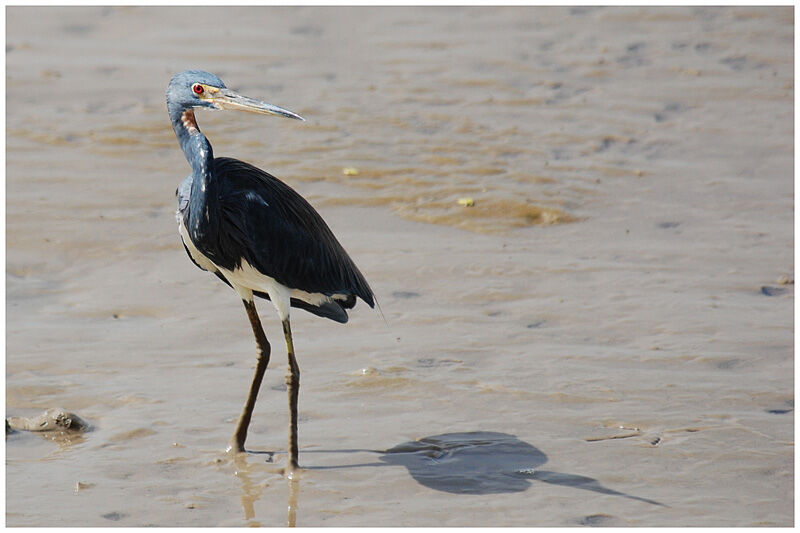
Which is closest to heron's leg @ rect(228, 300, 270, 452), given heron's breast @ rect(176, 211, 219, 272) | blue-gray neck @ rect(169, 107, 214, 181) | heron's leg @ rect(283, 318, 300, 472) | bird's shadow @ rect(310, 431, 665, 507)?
heron's leg @ rect(283, 318, 300, 472)

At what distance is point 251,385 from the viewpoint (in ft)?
16.9

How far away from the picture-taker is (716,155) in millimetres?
8953

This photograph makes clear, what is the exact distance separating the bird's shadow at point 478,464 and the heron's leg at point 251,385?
47 centimetres

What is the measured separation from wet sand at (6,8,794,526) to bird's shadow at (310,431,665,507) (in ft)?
0.04

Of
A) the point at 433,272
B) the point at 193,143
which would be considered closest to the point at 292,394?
the point at 193,143

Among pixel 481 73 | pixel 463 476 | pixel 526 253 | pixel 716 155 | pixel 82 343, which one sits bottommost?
pixel 463 476

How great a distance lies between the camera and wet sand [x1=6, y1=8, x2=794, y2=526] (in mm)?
4852

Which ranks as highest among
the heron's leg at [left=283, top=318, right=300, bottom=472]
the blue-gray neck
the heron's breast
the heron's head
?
the heron's head

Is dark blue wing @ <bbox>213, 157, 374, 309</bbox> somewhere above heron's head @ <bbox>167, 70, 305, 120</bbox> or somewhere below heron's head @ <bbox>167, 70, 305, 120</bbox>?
below

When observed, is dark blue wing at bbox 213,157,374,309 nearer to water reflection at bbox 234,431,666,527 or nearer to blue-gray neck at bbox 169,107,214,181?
blue-gray neck at bbox 169,107,214,181

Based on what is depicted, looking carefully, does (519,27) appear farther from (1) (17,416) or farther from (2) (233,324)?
(1) (17,416)

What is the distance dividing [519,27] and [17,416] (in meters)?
7.41

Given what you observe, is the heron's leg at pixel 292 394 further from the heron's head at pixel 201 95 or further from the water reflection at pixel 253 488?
the heron's head at pixel 201 95

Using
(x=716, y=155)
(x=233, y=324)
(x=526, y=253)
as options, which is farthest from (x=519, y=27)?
(x=233, y=324)
